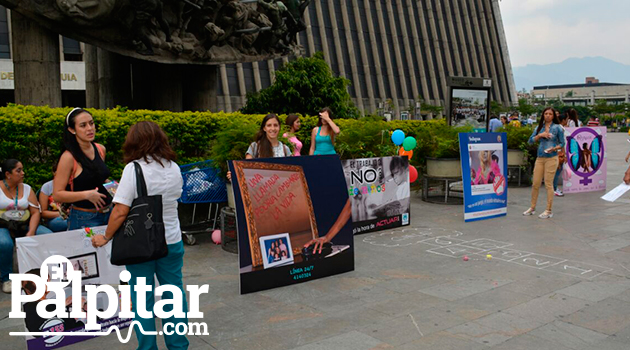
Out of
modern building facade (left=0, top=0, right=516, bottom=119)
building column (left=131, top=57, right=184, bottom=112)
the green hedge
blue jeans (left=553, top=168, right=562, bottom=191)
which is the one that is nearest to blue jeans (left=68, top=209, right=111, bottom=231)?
the green hedge

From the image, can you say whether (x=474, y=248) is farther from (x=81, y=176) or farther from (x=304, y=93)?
(x=304, y=93)

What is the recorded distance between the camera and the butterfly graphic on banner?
13.7 metres

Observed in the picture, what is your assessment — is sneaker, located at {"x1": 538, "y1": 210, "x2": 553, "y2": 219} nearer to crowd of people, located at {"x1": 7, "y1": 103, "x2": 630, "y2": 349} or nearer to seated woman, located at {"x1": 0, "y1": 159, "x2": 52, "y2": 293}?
crowd of people, located at {"x1": 7, "y1": 103, "x2": 630, "y2": 349}

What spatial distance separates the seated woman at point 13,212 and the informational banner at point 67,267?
1.83 m

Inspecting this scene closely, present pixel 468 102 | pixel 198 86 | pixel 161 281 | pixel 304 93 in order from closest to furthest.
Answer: pixel 161 281 → pixel 468 102 → pixel 198 86 → pixel 304 93

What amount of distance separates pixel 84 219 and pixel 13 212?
5.43ft

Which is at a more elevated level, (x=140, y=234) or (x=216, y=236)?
(x=140, y=234)

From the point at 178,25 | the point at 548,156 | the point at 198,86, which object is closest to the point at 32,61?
the point at 178,25

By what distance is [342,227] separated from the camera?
665 cm

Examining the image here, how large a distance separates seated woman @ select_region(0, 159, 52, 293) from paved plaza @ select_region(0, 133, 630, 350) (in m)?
0.46

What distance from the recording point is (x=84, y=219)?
5.07m

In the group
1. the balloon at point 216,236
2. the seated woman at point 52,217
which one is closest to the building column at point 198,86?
the balloon at point 216,236

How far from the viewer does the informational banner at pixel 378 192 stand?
8.99m

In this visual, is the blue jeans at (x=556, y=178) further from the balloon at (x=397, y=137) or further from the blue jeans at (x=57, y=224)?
the blue jeans at (x=57, y=224)
